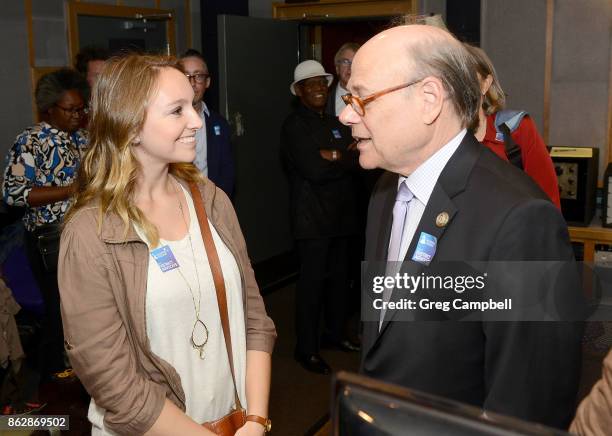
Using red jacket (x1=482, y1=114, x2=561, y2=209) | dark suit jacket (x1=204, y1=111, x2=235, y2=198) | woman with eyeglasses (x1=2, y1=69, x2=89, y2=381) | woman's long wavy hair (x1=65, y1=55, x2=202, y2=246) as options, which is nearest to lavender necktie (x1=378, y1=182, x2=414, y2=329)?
woman's long wavy hair (x1=65, y1=55, x2=202, y2=246)

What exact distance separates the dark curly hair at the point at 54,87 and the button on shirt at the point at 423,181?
7.87 ft

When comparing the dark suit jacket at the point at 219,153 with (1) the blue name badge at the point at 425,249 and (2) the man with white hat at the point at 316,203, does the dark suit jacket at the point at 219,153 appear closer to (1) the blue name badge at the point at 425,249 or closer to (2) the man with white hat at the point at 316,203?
(2) the man with white hat at the point at 316,203

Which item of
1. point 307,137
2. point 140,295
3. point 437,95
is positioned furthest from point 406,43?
point 307,137

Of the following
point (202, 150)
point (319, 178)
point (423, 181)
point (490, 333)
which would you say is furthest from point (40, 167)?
point (490, 333)

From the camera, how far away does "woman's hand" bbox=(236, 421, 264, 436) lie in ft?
5.60

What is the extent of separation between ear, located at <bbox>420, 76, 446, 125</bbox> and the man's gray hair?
0.01 m

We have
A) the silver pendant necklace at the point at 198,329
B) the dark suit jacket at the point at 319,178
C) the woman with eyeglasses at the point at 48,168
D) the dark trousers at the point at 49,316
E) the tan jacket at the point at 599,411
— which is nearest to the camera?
the tan jacket at the point at 599,411

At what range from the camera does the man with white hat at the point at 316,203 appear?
12.9ft

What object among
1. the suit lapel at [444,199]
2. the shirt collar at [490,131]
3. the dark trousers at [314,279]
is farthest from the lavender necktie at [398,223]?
the dark trousers at [314,279]

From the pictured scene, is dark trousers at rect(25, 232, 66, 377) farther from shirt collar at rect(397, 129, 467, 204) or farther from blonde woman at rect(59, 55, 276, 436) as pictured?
shirt collar at rect(397, 129, 467, 204)

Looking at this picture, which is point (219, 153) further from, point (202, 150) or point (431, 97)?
point (431, 97)

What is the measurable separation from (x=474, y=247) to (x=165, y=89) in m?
0.91

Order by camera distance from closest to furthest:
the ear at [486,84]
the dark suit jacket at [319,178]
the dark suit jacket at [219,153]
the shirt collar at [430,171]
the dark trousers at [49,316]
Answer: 1. the shirt collar at [430,171]
2. the ear at [486,84]
3. the dark trousers at [49,316]
4. the dark suit jacket at [319,178]
5. the dark suit jacket at [219,153]

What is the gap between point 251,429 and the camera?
1724 mm
